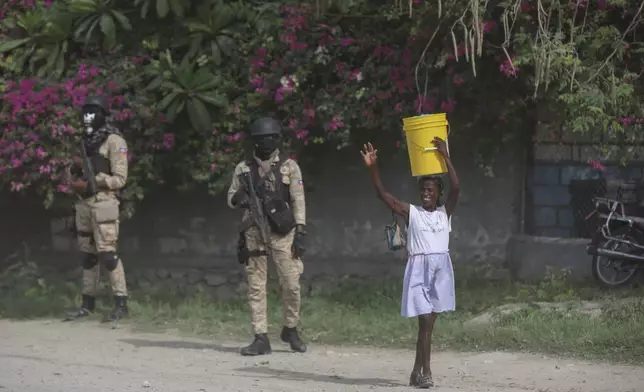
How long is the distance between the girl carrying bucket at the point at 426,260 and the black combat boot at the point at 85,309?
14.0ft

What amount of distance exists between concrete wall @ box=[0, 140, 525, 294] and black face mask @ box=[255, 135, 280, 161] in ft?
9.39

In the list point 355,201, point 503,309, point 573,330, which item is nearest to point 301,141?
point 355,201

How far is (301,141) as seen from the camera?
435 inches

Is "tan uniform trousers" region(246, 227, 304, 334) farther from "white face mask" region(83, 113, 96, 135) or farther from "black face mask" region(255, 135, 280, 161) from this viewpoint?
"white face mask" region(83, 113, 96, 135)

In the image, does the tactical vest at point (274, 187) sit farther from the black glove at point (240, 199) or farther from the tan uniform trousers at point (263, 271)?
the tan uniform trousers at point (263, 271)

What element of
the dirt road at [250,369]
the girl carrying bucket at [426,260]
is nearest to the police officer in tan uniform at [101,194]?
the dirt road at [250,369]

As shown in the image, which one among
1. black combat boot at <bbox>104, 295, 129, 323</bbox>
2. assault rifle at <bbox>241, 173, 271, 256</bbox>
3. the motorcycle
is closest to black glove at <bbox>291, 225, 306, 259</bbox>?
assault rifle at <bbox>241, 173, 271, 256</bbox>

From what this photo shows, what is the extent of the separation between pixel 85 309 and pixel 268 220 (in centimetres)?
278

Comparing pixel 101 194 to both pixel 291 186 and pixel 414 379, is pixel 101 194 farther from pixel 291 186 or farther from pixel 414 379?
pixel 414 379

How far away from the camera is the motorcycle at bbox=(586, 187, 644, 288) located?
34.4 ft

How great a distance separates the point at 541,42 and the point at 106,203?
4.07 meters

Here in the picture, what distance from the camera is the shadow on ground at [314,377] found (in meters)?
7.60

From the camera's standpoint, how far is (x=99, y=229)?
10.2 m

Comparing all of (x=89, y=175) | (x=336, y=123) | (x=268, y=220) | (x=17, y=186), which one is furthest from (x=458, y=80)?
(x=17, y=186)
